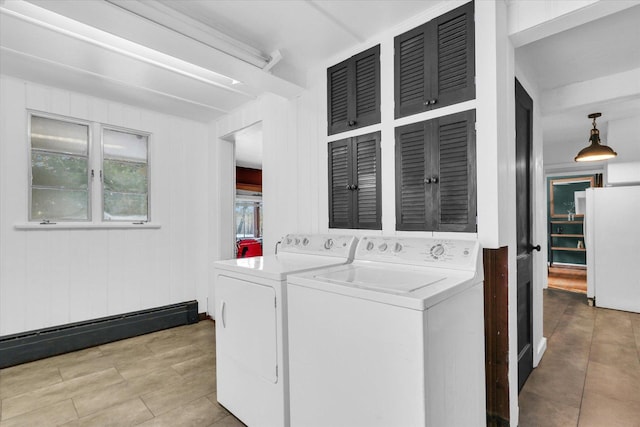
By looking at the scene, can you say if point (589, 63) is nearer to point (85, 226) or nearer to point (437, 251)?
point (437, 251)

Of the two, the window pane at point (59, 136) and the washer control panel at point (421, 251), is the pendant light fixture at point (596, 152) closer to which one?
the washer control panel at point (421, 251)

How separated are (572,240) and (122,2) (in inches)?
354

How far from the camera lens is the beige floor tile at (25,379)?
2.32 metres

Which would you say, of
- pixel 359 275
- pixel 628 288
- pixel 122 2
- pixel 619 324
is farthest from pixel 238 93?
pixel 628 288

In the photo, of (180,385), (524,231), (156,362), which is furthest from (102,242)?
(524,231)

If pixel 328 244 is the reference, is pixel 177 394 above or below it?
below

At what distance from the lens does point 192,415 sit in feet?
6.59

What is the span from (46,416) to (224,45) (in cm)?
263

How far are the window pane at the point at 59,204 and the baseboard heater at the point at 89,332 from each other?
3.39 feet

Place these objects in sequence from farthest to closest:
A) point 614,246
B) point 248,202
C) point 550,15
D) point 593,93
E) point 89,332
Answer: point 248,202 < point 614,246 < point 89,332 < point 593,93 < point 550,15

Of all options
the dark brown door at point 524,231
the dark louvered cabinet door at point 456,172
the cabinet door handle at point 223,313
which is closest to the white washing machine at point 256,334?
the cabinet door handle at point 223,313

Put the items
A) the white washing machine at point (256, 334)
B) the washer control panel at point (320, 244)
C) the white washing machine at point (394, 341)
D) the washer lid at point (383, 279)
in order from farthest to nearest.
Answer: the washer control panel at point (320, 244) → the white washing machine at point (256, 334) → the washer lid at point (383, 279) → the white washing machine at point (394, 341)

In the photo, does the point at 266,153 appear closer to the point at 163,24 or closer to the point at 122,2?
the point at 163,24

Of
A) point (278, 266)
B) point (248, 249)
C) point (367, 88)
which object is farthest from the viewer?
point (248, 249)
